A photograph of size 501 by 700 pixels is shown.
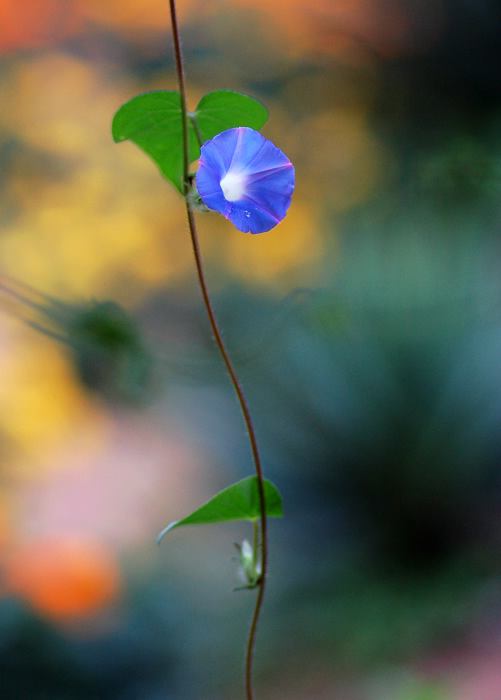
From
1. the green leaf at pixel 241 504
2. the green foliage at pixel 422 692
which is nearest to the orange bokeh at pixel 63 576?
the green foliage at pixel 422 692

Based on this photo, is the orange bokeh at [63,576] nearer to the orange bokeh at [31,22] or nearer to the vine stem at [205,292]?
the vine stem at [205,292]

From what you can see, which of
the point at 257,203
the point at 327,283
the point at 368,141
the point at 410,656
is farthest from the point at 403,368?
the point at 257,203

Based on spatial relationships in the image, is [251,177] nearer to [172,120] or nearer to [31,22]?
[172,120]

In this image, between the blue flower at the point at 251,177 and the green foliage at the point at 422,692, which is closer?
the blue flower at the point at 251,177

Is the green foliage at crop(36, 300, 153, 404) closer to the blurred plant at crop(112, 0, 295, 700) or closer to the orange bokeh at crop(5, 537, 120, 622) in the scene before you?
the blurred plant at crop(112, 0, 295, 700)

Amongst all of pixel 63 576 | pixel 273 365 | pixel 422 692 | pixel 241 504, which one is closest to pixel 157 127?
pixel 241 504

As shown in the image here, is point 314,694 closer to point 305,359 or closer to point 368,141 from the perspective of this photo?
point 305,359

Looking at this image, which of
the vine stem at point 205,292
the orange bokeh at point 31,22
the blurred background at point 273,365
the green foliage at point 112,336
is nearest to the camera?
the vine stem at point 205,292

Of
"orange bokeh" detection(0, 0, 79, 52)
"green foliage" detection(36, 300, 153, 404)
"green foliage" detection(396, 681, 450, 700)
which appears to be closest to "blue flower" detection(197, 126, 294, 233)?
"green foliage" detection(36, 300, 153, 404)
